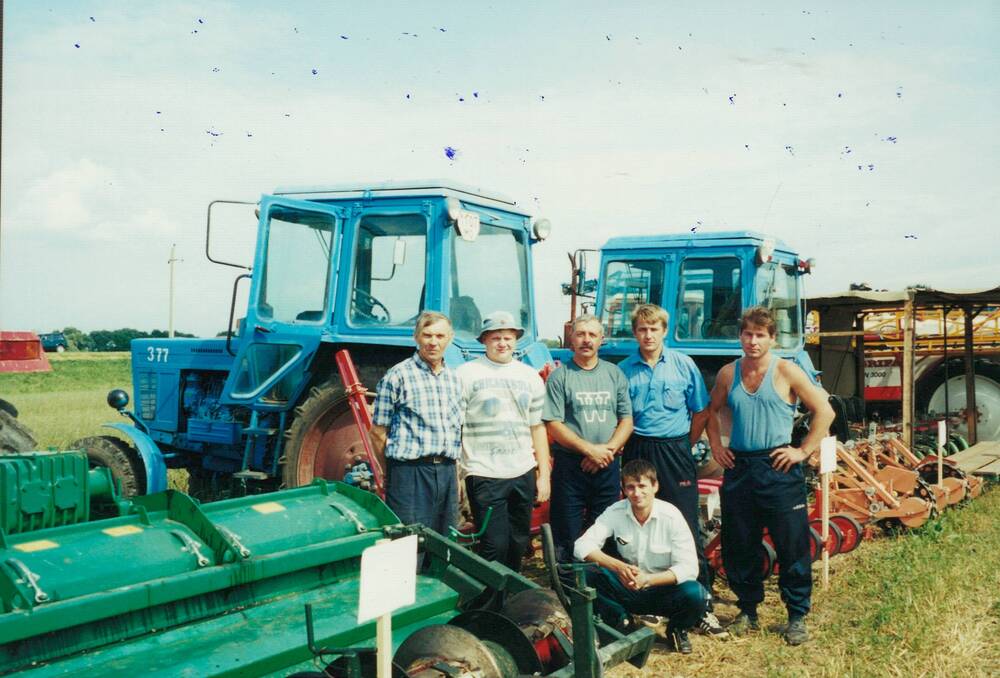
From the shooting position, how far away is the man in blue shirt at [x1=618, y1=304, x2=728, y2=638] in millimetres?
4852

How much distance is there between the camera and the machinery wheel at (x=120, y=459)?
7215 millimetres

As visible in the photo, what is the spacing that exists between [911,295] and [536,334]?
15.3 feet

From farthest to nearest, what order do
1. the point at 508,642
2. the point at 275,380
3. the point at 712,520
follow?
1. the point at 275,380
2. the point at 712,520
3. the point at 508,642

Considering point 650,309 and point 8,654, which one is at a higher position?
point 650,309

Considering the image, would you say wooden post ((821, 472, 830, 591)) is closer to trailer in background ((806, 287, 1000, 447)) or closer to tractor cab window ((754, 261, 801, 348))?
tractor cab window ((754, 261, 801, 348))

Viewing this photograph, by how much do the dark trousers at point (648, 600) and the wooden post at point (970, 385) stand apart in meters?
7.58

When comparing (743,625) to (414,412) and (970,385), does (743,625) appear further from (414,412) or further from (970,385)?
(970,385)

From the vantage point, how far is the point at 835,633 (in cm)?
471

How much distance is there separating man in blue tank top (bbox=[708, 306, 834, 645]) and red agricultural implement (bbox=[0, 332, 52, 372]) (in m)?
4.86

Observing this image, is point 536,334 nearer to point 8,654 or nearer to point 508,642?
point 508,642

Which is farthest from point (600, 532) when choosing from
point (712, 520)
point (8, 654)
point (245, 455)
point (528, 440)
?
point (245, 455)

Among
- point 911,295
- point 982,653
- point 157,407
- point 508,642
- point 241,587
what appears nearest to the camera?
point 508,642

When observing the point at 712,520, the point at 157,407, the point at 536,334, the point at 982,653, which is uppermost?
the point at 536,334

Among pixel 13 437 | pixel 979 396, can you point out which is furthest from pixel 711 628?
pixel 979 396
